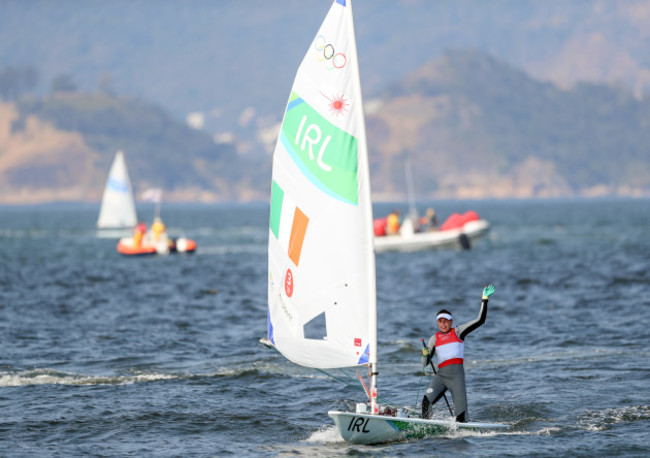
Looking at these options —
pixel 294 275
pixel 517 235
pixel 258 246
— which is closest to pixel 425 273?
pixel 258 246

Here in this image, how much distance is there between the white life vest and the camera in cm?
1667

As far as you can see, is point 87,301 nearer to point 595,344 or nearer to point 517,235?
point 595,344

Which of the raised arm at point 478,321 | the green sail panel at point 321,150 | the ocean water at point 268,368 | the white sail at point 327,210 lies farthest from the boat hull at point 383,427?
the green sail panel at point 321,150

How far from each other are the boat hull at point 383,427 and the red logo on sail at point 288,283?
1.95 meters

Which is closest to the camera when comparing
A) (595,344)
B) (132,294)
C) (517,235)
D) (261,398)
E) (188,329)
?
(261,398)

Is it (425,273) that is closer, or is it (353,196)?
(353,196)

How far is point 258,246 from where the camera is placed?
74250 mm

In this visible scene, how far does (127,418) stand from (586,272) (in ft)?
104

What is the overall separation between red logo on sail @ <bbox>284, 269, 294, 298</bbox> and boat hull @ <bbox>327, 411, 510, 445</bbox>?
1954 mm

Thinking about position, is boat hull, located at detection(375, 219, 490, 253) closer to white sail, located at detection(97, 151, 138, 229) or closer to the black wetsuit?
white sail, located at detection(97, 151, 138, 229)

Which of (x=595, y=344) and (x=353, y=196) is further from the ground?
(x=353, y=196)

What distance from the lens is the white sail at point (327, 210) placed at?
15.4 metres

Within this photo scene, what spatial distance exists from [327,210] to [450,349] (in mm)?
2940

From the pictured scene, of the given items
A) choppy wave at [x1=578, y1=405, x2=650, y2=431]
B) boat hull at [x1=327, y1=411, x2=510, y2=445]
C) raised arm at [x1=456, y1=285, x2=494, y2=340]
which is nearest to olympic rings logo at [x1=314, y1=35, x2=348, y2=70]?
raised arm at [x1=456, y1=285, x2=494, y2=340]
